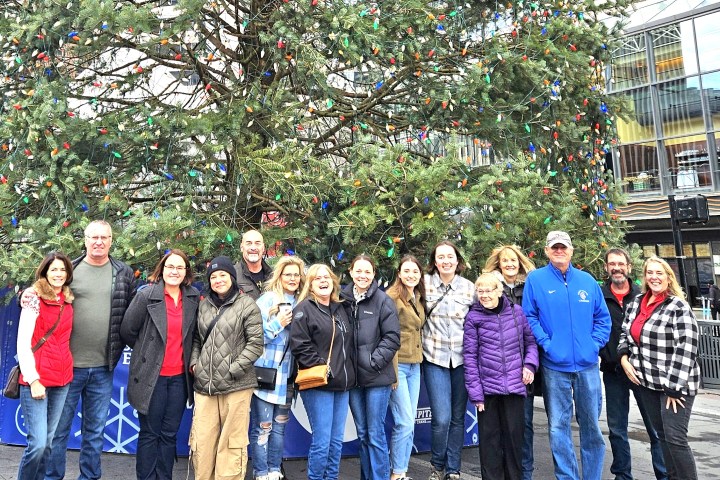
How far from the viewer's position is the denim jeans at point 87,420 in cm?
489


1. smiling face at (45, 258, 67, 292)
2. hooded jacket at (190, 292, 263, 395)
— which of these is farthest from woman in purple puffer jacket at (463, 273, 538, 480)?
smiling face at (45, 258, 67, 292)

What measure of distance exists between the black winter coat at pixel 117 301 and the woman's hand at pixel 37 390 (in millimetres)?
547

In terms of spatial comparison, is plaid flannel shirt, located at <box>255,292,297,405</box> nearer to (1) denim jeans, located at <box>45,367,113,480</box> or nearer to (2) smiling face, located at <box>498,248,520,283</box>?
(1) denim jeans, located at <box>45,367,113,480</box>

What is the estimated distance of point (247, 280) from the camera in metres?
5.62

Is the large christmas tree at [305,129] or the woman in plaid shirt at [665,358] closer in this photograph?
the woman in plaid shirt at [665,358]

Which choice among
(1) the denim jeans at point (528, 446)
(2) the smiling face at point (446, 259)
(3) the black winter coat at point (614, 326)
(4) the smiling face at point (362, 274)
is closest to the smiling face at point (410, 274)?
(2) the smiling face at point (446, 259)

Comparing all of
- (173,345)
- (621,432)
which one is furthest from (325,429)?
(621,432)

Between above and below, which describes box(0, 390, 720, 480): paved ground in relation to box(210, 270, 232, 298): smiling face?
below

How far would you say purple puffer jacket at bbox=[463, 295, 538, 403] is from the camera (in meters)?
5.20

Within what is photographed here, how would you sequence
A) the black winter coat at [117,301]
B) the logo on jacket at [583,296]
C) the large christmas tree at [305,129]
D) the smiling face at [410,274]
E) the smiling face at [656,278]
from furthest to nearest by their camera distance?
the large christmas tree at [305,129] < the smiling face at [410,274] < the logo on jacket at [583,296] < the smiling face at [656,278] < the black winter coat at [117,301]

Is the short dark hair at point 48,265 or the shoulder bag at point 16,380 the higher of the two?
the short dark hair at point 48,265

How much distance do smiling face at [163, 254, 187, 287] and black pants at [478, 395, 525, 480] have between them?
110 inches

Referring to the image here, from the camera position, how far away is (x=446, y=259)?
18.3 ft

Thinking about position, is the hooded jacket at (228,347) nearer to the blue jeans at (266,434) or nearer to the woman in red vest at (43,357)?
the blue jeans at (266,434)
